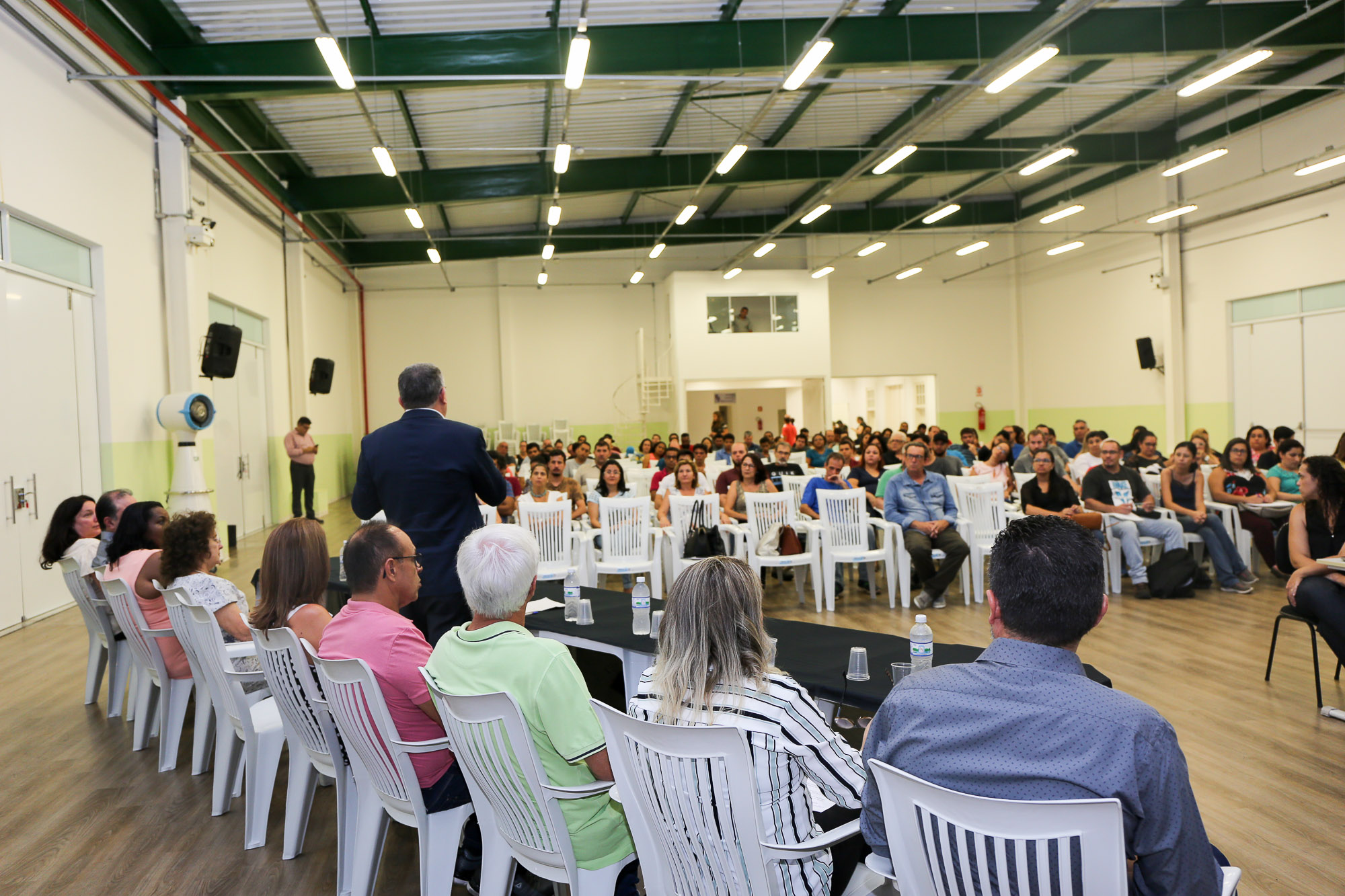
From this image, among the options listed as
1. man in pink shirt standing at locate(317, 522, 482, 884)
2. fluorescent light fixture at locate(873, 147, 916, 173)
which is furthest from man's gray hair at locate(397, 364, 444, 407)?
fluorescent light fixture at locate(873, 147, 916, 173)

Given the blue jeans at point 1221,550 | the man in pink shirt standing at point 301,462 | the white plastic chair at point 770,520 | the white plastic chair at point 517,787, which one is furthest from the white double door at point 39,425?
the blue jeans at point 1221,550

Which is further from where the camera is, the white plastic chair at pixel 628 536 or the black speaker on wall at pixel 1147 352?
the black speaker on wall at pixel 1147 352

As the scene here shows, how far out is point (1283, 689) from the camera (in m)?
4.36

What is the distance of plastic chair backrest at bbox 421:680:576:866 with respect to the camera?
1.94 m

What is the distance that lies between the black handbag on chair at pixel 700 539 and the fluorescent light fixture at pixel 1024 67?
4.54 metres

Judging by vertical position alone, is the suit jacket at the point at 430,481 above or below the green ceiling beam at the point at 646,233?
below

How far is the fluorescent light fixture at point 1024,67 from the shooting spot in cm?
703

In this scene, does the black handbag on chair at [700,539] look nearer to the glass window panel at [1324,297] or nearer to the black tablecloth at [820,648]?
the black tablecloth at [820,648]

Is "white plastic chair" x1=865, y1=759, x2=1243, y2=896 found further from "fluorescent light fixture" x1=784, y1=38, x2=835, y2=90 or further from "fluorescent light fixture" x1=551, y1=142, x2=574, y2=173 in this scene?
"fluorescent light fixture" x1=551, y1=142, x2=574, y2=173

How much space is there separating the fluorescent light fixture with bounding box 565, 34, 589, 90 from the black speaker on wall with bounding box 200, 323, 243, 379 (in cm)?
504

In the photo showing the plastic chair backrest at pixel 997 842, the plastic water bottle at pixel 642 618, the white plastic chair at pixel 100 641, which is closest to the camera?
the plastic chair backrest at pixel 997 842

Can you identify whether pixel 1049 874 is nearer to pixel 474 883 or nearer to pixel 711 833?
pixel 711 833

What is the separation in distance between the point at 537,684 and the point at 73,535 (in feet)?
13.8

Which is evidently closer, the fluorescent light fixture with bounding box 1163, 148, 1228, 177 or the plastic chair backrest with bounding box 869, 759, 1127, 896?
the plastic chair backrest with bounding box 869, 759, 1127, 896
